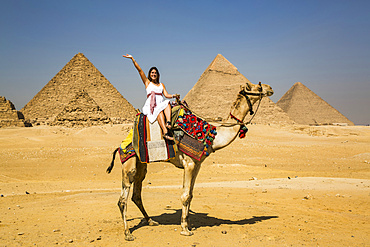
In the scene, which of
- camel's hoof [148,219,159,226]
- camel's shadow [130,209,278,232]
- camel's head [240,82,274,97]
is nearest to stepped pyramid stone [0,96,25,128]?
camel's shadow [130,209,278,232]

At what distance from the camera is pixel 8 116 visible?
51.3 meters

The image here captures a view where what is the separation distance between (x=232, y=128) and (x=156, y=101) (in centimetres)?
115

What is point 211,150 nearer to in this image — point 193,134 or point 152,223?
point 193,134

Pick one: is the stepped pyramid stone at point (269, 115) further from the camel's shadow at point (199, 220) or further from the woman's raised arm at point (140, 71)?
the woman's raised arm at point (140, 71)

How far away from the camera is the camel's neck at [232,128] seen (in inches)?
179

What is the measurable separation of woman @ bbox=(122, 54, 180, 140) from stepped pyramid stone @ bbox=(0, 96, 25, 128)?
164 feet

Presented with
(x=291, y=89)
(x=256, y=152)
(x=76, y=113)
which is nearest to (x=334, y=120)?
(x=291, y=89)

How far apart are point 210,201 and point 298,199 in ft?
6.35

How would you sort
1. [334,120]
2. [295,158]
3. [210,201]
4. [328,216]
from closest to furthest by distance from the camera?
[328,216], [210,201], [295,158], [334,120]

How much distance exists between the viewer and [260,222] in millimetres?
4914

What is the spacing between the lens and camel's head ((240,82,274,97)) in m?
4.61

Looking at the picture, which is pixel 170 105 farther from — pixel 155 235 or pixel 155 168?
pixel 155 168

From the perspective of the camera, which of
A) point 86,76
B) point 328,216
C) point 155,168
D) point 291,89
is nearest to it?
point 328,216

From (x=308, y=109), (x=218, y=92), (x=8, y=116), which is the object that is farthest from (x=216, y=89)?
(x=8, y=116)
